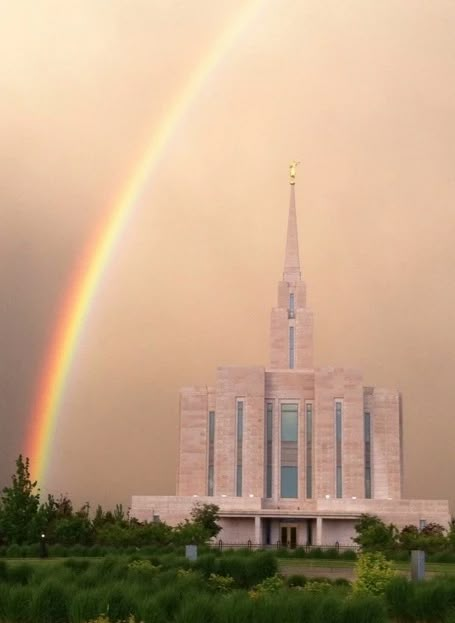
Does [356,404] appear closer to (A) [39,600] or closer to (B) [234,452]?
(B) [234,452]

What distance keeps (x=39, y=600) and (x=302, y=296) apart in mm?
58693

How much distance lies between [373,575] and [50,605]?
6.79 meters

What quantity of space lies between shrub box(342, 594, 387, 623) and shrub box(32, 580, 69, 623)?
466cm

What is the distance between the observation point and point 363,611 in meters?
14.7

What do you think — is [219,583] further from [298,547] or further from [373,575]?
[298,547]

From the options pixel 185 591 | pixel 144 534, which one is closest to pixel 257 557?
pixel 185 591

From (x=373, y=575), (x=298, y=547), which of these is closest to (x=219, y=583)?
(x=373, y=575)

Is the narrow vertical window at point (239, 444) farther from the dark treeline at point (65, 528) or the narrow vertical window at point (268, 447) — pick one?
the dark treeline at point (65, 528)

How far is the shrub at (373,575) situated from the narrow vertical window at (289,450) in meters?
48.3

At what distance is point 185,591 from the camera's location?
Answer: 17.0 m

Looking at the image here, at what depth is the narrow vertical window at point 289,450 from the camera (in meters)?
68.6

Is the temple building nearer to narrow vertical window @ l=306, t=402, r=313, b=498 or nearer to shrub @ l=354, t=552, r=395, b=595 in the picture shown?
narrow vertical window @ l=306, t=402, r=313, b=498

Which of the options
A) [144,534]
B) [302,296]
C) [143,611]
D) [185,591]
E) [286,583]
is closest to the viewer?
[143,611]

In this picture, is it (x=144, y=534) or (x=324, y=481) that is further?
(x=324, y=481)
